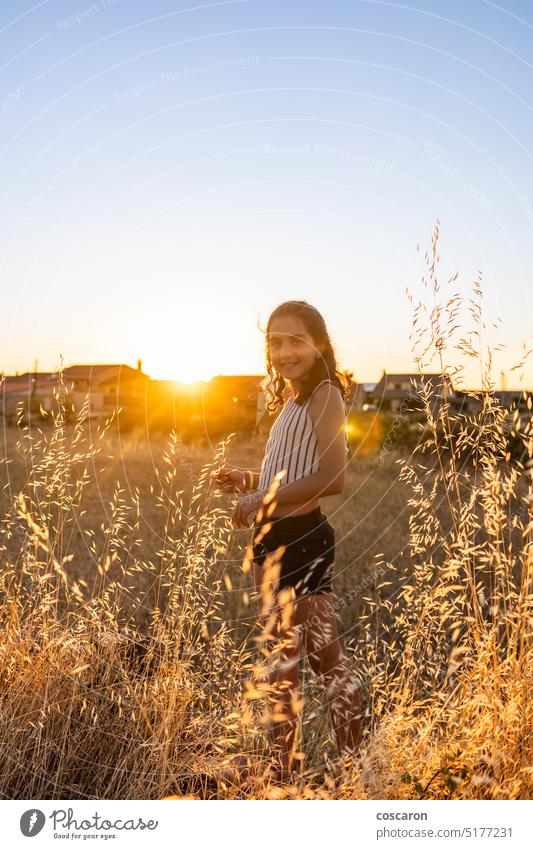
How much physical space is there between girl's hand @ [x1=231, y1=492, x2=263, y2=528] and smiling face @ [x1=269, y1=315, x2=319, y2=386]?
534mm

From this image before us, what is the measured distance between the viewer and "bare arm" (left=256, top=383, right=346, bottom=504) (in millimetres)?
2400

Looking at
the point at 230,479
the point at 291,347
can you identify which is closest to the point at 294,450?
the point at 230,479

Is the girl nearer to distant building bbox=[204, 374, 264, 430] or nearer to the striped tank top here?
the striped tank top

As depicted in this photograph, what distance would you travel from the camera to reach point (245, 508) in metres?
2.32

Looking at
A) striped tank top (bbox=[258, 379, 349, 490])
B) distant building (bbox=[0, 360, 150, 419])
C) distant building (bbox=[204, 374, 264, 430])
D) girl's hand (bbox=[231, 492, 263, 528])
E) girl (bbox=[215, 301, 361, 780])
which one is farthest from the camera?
distant building (bbox=[204, 374, 264, 430])

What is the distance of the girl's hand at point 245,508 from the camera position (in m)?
2.32

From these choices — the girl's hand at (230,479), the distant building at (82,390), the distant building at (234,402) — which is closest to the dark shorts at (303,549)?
the girl's hand at (230,479)

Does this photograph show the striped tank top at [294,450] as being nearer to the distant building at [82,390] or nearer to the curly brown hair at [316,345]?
the curly brown hair at [316,345]

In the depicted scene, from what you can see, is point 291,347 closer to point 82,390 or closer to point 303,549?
point 303,549

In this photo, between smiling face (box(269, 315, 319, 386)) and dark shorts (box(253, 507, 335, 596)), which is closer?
dark shorts (box(253, 507, 335, 596))

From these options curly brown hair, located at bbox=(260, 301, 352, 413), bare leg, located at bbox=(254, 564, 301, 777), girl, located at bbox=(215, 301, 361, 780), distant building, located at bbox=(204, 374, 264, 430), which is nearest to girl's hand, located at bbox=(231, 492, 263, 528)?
girl, located at bbox=(215, 301, 361, 780)

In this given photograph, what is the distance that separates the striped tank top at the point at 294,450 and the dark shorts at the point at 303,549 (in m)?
0.16

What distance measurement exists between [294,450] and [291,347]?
0.39 m

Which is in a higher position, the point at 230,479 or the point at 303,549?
the point at 230,479
